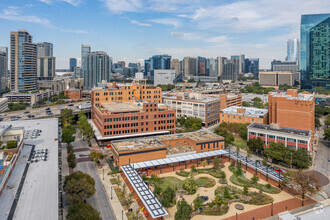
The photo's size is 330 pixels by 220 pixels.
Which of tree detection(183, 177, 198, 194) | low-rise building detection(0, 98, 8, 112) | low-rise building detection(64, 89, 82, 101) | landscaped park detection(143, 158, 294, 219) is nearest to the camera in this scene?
landscaped park detection(143, 158, 294, 219)

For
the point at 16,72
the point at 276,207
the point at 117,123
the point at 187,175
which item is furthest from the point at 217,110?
the point at 16,72

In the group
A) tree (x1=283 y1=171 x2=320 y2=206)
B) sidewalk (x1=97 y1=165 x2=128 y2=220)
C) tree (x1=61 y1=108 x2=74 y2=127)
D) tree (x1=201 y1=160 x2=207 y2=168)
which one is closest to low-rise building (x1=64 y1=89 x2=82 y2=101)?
tree (x1=61 y1=108 x2=74 y2=127)

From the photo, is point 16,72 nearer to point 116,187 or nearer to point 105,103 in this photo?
point 105,103

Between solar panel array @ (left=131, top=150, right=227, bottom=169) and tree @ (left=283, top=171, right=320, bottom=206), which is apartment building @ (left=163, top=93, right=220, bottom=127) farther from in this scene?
tree @ (left=283, top=171, right=320, bottom=206)

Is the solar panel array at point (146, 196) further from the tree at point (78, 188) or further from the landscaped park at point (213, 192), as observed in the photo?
the tree at point (78, 188)

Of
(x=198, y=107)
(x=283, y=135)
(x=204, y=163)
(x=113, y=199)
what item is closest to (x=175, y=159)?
(x=204, y=163)

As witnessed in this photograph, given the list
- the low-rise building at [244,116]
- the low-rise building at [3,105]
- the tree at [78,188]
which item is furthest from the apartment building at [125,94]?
the low-rise building at [3,105]
